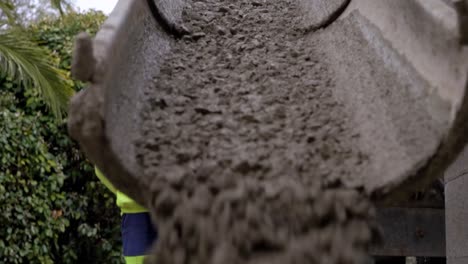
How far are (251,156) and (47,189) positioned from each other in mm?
3411

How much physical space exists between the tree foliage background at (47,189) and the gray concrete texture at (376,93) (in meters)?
2.35

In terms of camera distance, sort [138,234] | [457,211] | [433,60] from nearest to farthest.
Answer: [433,60]
[138,234]
[457,211]

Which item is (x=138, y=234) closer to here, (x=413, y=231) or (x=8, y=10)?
(x=413, y=231)

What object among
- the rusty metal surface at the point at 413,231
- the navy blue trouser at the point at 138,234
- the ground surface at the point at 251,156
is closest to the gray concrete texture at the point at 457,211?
the rusty metal surface at the point at 413,231

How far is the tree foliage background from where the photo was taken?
436cm

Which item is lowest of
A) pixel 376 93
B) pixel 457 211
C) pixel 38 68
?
pixel 457 211

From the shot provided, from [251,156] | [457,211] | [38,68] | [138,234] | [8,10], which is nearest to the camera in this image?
[251,156]

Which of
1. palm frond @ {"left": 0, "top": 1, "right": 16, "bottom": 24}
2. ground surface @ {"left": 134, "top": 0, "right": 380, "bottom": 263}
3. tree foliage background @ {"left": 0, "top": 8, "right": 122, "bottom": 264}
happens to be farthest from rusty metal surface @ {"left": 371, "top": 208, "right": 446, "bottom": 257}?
palm frond @ {"left": 0, "top": 1, "right": 16, "bottom": 24}

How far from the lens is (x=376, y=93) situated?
188 cm

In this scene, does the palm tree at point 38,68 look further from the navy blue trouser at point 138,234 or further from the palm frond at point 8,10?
the navy blue trouser at point 138,234

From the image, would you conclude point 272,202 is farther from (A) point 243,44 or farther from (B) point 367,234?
(A) point 243,44

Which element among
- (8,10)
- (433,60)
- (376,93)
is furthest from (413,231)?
(8,10)

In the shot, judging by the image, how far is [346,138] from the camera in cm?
172

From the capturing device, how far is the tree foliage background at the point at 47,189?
4355 mm
